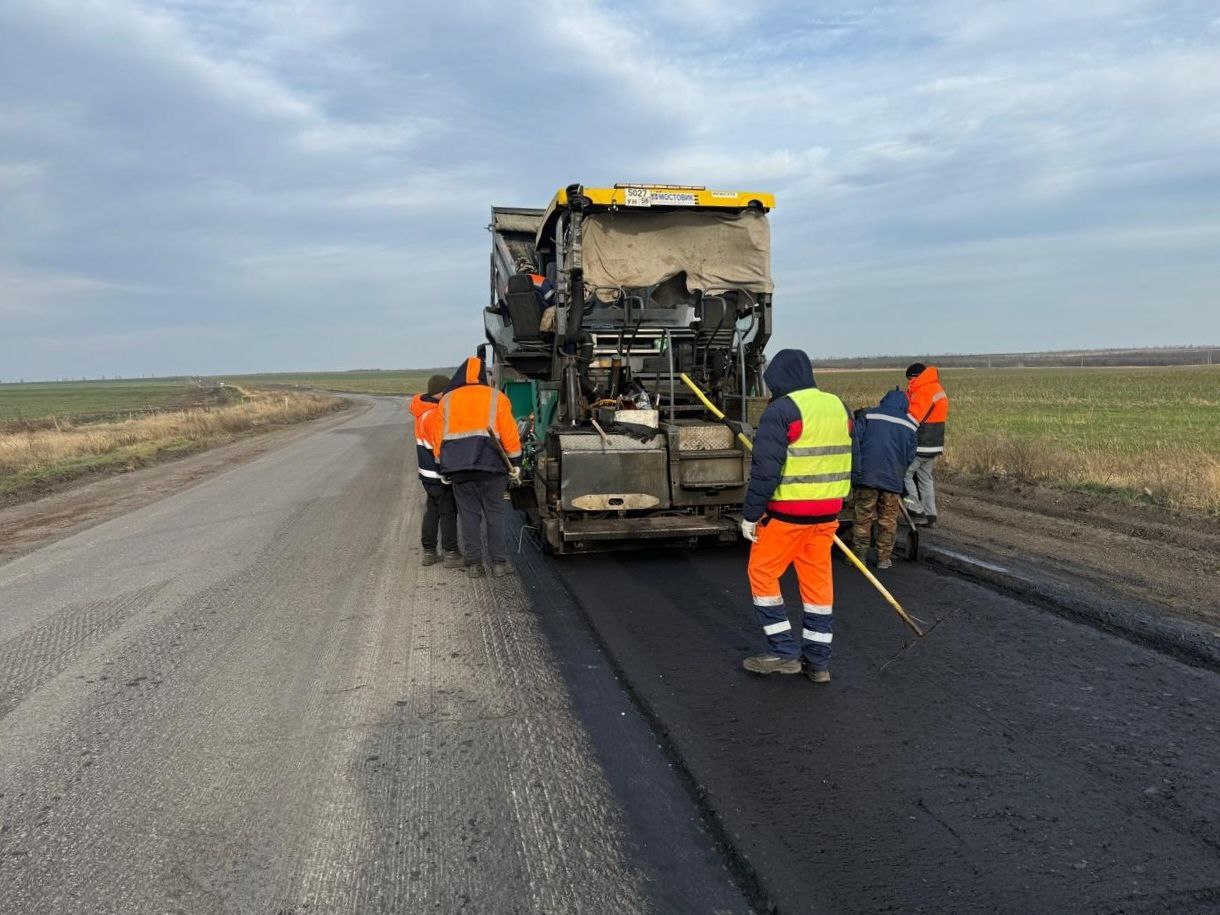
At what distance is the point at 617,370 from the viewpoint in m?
7.57

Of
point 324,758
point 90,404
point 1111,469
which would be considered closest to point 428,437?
point 324,758

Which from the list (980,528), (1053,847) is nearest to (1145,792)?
(1053,847)

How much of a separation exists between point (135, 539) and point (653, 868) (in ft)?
24.9

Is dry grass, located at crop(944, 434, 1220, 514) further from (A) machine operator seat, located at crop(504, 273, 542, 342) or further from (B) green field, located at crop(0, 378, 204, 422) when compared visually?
(B) green field, located at crop(0, 378, 204, 422)

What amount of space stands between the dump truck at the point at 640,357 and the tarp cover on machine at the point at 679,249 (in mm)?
10

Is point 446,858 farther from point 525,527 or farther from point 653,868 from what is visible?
point 525,527

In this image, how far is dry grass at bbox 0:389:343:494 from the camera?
15234 mm

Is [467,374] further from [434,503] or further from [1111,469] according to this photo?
[1111,469]

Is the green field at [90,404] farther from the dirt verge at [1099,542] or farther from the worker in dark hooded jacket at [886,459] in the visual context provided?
the worker in dark hooded jacket at [886,459]

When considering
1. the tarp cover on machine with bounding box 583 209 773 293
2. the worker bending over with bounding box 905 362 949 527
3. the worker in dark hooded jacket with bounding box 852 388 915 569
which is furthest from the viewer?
the worker bending over with bounding box 905 362 949 527

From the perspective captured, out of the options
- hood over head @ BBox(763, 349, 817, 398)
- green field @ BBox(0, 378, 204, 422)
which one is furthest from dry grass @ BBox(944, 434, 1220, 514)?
green field @ BBox(0, 378, 204, 422)

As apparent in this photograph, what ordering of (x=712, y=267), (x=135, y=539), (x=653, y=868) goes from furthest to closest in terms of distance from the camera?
(x=135, y=539)
(x=712, y=267)
(x=653, y=868)

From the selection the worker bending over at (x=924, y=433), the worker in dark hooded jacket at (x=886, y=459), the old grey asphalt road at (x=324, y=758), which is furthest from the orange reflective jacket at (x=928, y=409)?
the old grey asphalt road at (x=324, y=758)

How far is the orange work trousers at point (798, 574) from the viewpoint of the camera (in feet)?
13.4
